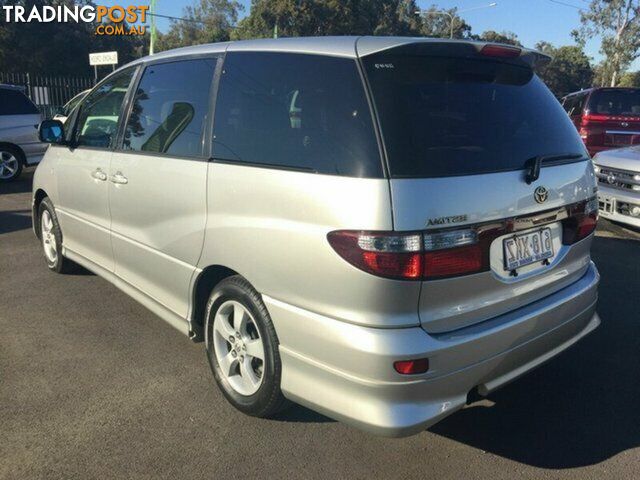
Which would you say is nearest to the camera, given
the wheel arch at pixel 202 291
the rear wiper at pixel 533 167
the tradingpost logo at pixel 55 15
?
the rear wiper at pixel 533 167

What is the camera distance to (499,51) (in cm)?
266

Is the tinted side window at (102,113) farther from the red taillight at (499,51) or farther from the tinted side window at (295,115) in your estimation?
the red taillight at (499,51)

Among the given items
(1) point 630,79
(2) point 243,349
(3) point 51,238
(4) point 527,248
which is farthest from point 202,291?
(1) point 630,79

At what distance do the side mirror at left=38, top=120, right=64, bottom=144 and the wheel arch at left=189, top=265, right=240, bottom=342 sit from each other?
229 cm

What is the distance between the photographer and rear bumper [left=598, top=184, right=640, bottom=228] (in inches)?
256

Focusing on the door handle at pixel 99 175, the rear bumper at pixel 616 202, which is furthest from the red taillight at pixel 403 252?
the rear bumper at pixel 616 202

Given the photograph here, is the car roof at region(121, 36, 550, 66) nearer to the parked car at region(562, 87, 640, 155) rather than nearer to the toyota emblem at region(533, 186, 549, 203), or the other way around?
the toyota emblem at region(533, 186, 549, 203)

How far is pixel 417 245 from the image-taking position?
2.14 metres

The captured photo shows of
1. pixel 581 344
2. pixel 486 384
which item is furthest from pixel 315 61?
pixel 581 344

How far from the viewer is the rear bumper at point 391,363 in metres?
2.18

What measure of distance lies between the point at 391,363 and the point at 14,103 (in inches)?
436

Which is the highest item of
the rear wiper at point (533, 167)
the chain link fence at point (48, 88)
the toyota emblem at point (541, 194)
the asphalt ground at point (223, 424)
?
the chain link fence at point (48, 88)

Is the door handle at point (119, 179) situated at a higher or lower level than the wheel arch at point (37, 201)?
higher

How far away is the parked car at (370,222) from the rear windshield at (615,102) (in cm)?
838
